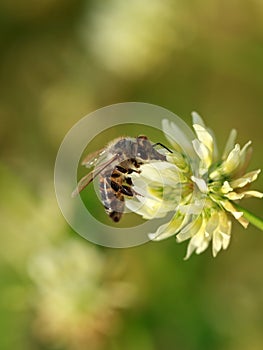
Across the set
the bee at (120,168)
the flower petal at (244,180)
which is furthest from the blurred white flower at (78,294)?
the flower petal at (244,180)

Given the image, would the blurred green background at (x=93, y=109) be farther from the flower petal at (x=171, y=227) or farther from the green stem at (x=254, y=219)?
the green stem at (x=254, y=219)

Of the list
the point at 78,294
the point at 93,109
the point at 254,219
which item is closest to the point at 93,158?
the point at 254,219

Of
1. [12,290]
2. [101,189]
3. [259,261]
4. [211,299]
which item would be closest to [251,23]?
[259,261]

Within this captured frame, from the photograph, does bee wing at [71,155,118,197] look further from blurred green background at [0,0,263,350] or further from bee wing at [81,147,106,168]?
blurred green background at [0,0,263,350]

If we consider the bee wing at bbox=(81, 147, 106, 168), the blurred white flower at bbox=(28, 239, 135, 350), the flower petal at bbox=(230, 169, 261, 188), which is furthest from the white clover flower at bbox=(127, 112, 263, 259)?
the blurred white flower at bbox=(28, 239, 135, 350)

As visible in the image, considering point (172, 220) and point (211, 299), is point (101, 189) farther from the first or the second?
point (211, 299)
